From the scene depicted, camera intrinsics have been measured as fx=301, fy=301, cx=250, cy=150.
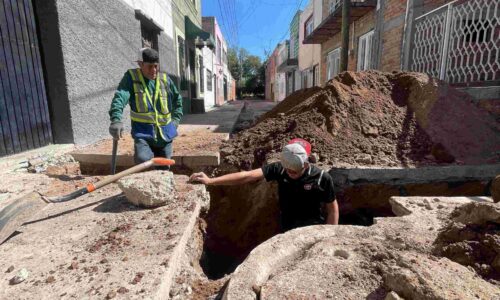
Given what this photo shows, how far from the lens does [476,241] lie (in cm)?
171

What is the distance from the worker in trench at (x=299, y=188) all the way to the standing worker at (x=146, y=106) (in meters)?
0.77

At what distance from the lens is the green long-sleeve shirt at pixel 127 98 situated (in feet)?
10.1

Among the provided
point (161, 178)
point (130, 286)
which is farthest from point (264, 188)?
point (130, 286)

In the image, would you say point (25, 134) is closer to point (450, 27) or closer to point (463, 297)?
point (463, 297)

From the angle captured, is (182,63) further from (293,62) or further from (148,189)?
(293,62)

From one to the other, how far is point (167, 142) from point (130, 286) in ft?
6.56

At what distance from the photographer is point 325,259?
6.03 feet

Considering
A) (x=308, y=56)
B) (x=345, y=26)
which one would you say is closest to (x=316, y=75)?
(x=308, y=56)

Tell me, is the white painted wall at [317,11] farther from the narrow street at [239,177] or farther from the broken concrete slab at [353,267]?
the broken concrete slab at [353,267]

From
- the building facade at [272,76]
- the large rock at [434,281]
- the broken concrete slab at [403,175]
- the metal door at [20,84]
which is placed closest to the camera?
the large rock at [434,281]

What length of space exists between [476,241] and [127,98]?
3142mm

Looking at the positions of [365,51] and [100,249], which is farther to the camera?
[365,51]

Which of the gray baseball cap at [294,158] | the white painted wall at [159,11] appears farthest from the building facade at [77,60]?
the gray baseball cap at [294,158]

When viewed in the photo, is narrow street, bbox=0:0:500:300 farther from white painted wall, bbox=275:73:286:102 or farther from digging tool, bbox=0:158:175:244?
white painted wall, bbox=275:73:286:102
